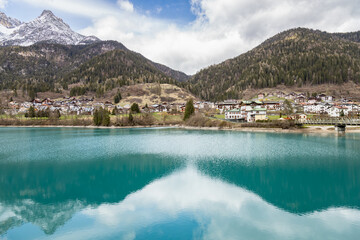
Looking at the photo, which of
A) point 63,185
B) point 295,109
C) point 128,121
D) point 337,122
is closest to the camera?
point 63,185

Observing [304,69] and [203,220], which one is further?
[304,69]

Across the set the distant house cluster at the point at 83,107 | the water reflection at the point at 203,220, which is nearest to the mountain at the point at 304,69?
the distant house cluster at the point at 83,107

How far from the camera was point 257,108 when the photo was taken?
8262cm

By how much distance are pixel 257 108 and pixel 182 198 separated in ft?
235

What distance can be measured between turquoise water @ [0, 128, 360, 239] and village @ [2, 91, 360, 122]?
57176 mm

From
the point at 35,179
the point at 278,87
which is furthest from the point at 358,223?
the point at 278,87

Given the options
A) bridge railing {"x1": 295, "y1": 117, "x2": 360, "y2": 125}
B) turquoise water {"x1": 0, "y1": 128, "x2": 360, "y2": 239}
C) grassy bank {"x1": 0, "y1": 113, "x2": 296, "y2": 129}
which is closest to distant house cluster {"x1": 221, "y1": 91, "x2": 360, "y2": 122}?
grassy bank {"x1": 0, "y1": 113, "x2": 296, "y2": 129}

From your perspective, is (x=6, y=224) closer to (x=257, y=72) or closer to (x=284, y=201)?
(x=284, y=201)

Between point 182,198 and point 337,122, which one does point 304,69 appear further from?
point 182,198

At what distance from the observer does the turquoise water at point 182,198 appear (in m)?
13.0

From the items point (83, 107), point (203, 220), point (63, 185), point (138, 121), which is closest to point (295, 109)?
point (138, 121)

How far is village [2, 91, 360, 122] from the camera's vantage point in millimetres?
86875

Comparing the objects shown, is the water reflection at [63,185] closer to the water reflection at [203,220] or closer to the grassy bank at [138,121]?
the water reflection at [203,220]

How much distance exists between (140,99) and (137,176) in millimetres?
137113
